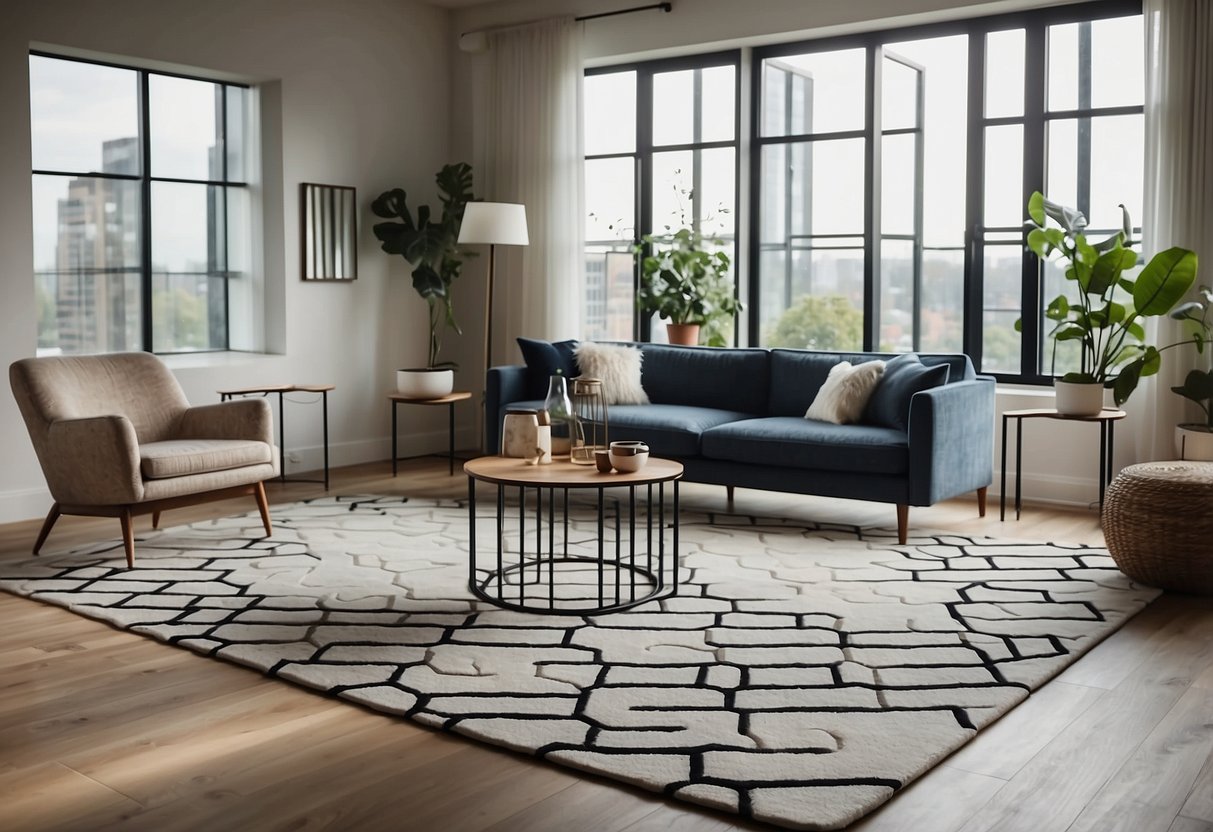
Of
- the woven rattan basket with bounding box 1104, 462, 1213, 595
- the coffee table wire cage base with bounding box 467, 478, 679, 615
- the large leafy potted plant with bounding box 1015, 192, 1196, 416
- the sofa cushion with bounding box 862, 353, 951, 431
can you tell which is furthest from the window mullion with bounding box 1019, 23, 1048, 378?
the coffee table wire cage base with bounding box 467, 478, 679, 615

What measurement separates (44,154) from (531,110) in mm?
2894

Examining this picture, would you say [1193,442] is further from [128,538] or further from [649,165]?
[128,538]

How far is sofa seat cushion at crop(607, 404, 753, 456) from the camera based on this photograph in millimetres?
5676

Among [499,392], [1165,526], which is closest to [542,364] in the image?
[499,392]

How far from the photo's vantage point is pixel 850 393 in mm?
5539

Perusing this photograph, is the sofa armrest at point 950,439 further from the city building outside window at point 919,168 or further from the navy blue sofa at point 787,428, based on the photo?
the city building outside window at point 919,168

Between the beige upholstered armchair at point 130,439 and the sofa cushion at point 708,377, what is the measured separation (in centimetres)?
216

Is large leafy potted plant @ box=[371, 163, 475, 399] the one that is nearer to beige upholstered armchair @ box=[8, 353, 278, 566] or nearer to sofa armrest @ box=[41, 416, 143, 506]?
beige upholstered armchair @ box=[8, 353, 278, 566]

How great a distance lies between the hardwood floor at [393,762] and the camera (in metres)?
2.44

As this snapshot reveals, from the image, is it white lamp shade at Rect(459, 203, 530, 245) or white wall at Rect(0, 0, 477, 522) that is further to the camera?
white lamp shade at Rect(459, 203, 530, 245)

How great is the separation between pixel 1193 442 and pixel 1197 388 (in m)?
0.26

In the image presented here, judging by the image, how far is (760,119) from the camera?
23.2 feet

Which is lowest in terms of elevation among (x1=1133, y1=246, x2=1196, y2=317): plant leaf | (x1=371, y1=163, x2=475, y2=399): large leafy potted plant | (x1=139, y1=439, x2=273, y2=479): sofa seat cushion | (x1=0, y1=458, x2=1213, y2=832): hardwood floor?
(x1=0, y1=458, x2=1213, y2=832): hardwood floor

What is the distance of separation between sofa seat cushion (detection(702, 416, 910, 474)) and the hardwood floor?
61.6 inches
